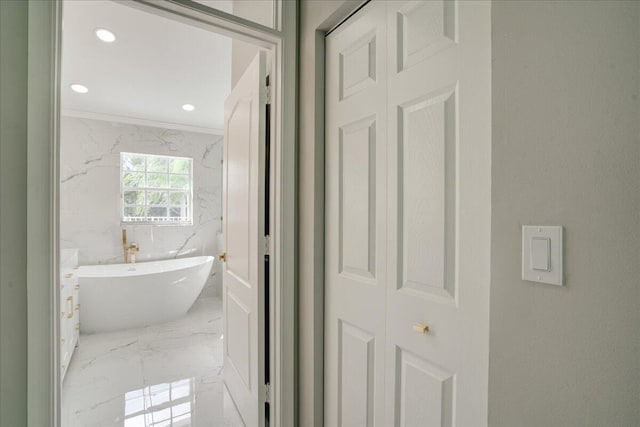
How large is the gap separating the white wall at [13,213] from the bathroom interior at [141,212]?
1.40 ft

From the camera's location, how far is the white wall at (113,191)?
3799 millimetres

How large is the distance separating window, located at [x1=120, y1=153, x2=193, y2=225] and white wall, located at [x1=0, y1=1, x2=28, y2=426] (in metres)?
3.50

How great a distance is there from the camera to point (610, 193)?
537 millimetres

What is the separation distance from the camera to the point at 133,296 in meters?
3.24

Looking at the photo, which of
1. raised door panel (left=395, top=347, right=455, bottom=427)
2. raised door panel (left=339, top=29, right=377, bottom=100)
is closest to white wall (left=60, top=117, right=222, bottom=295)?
raised door panel (left=339, top=29, right=377, bottom=100)

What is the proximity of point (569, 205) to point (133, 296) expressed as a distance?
3.69m

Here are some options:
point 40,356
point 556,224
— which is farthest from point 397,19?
point 40,356

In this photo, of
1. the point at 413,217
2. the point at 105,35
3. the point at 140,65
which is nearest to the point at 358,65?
the point at 413,217

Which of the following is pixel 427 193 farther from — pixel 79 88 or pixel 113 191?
pixel 113 191

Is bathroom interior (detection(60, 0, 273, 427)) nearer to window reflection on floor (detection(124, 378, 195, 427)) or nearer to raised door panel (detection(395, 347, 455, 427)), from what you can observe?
window reflection on floor (detection(124, 378, 195, 427))

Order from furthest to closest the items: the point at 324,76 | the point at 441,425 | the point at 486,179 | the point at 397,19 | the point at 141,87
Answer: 1. the point at 141,87
2. the point at 324,76
3. the point at 397,19
4. the point at 441,425
5. the point at 486,179

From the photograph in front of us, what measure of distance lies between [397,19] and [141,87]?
10.1 feet

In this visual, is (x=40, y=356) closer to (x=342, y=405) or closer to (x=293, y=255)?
(x=293, y=255)

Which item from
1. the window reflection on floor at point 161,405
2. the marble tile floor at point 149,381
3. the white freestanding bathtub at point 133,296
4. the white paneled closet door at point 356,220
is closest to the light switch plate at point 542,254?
the white paneled closet door at point 356,220
